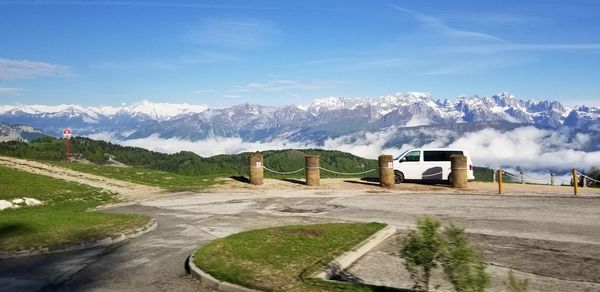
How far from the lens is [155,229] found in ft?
53.4

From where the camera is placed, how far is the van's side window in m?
30.4

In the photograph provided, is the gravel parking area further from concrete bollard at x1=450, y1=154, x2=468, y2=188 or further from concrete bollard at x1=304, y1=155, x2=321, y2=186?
concrete bollard at x1=304, y1=155, x2=321, y2=186

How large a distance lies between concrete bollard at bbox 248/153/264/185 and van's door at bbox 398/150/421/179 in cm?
871

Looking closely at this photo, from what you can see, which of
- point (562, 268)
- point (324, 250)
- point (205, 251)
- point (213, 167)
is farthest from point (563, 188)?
point (213, 167)

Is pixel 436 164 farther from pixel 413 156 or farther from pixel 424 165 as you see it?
pixel 413 156

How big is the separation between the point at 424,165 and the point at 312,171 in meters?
6.89

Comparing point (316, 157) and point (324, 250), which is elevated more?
point (316, 157)

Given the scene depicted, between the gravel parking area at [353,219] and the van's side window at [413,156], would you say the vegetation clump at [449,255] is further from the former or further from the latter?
the van's side window at [413,156]

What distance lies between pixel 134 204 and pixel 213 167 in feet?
484

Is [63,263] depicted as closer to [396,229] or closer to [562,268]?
[396,229]

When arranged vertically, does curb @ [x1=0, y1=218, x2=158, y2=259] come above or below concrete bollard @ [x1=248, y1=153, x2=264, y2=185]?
below

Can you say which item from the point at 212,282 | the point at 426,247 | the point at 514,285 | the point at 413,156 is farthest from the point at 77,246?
the point at 413,156

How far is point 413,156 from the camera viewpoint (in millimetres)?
30469

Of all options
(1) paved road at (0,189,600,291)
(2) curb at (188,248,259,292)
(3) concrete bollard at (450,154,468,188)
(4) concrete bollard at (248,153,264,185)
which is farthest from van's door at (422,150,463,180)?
(2) curb at (188,248,259,292)
